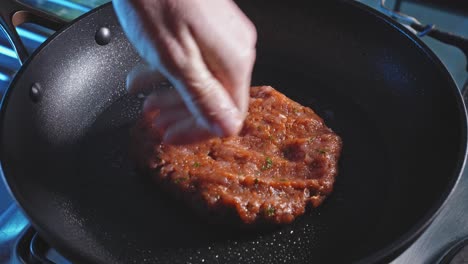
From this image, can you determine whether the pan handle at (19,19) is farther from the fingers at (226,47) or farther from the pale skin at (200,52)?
the fingers at (226,47)

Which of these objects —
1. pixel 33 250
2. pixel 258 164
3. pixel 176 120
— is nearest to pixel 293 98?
pixel 258 164

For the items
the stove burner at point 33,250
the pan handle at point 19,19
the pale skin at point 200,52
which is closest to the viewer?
the pale skin at point 200,52

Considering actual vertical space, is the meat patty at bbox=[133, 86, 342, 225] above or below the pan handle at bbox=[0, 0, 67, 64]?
below

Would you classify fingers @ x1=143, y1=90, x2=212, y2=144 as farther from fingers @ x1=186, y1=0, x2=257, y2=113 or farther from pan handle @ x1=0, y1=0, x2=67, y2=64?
pan handle @ x1=0, y1=0, x2=67, y2=64

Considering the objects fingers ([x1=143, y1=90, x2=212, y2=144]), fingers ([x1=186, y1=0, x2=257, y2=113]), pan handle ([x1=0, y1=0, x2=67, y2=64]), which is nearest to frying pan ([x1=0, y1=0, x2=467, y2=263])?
pan handle ([x1=0, y1=0, x2=67, y2=64])

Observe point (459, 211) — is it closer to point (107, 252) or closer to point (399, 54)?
point (399, 54)

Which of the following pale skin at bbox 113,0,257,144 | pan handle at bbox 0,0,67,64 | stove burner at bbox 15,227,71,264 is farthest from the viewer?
pan handle at bbox 0,0,67,64

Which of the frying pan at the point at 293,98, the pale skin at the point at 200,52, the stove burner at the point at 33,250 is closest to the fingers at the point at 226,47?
the pale skin at the point at 200,52
